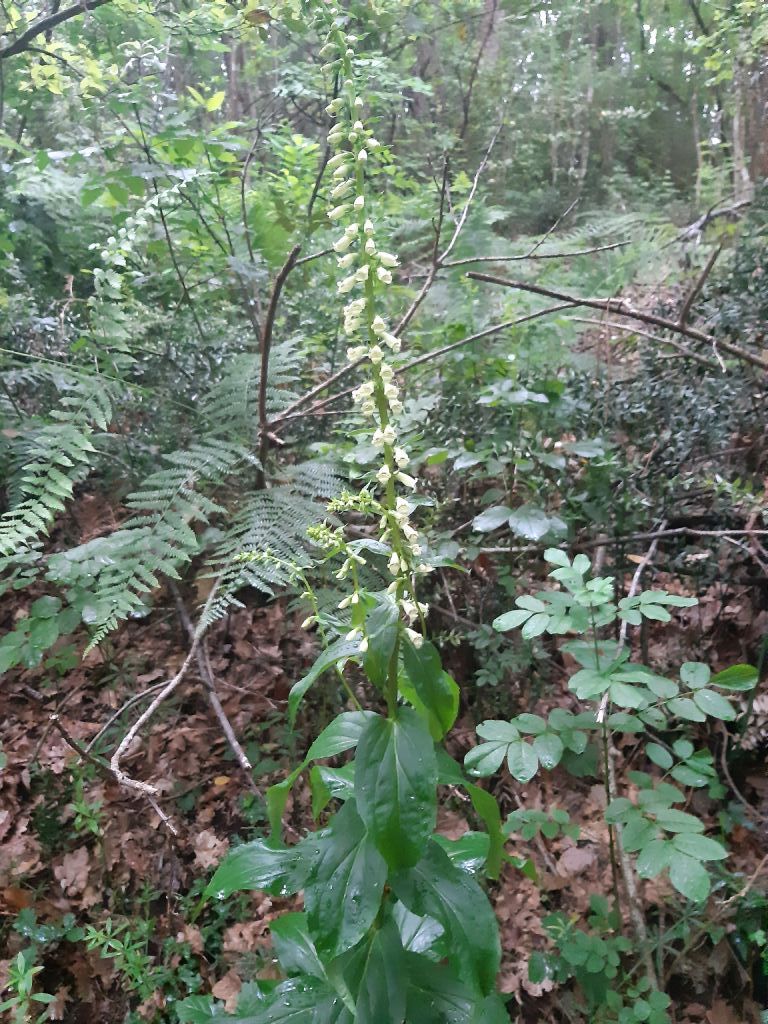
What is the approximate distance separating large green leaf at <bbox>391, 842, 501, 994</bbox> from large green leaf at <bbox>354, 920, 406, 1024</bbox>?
0.13 meters

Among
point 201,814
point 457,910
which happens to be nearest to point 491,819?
point 457,910

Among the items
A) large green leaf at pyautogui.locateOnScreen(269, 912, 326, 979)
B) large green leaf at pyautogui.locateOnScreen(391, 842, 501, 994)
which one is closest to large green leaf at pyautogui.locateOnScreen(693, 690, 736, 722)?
large green leaf at pyautogui.locateOnScreen(391, 842, 501, 994)

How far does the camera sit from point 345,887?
122cm

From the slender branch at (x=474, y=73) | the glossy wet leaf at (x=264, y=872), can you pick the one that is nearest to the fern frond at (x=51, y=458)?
the glossy wet leaf at (x=264, y=872)

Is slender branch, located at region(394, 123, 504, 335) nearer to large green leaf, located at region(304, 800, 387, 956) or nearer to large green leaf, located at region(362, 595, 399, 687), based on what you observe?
large green leaf, located at region(362, 595, 399, 687)

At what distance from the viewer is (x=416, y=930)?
156cm

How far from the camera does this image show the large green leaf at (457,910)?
1248mm

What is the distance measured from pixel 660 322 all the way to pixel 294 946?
255cm

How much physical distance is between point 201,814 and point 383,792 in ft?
6.46

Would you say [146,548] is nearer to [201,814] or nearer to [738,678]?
[201,814]

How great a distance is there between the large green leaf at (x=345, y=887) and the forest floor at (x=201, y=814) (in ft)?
3.76

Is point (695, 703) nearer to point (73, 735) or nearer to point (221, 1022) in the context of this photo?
point (221, 1022)

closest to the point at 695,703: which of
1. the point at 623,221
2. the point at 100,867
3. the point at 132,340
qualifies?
the point at 100,867

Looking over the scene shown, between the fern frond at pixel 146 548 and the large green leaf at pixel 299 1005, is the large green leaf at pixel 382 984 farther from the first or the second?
the fern frond at pixel 146 548
